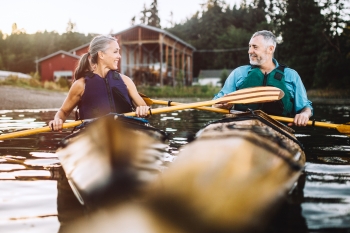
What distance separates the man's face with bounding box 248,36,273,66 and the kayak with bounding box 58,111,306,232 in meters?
1.67

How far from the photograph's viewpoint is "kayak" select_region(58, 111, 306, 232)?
220 centimetres

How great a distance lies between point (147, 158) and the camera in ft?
9.52

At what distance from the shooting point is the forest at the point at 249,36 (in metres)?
25.1

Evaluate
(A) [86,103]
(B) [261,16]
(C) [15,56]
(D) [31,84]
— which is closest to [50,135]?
(A) [86,103]

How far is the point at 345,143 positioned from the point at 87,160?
13.3 ft

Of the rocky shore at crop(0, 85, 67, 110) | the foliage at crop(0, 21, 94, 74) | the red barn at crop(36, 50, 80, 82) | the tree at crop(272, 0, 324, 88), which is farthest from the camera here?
the foliage at crop(0, 21, 94, 74)

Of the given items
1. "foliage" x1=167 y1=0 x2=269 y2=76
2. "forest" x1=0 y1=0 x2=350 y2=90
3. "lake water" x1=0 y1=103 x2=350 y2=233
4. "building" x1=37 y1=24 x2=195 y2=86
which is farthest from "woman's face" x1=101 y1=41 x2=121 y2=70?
"foliage" x1=167 y1=0 x2=269 y2=76

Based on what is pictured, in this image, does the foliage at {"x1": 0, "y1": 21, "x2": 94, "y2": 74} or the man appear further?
the foliage at {"x1": 0, "y1": 21, "x2": 94, "y2": 74}

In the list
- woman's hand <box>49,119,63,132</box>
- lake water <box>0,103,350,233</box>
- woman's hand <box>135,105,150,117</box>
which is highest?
woman's hand <box>135,105,150,117</box>

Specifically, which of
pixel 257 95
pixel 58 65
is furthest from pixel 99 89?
pixel 58 65

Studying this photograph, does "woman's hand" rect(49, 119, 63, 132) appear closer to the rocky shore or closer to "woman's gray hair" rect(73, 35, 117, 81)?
"woman's gray hair" rect(73, 35, 117, 81)

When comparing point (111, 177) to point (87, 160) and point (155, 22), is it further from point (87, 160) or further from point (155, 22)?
point (155, 22)

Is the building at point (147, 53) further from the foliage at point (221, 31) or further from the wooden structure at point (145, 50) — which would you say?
the foliage at point (221, 31)

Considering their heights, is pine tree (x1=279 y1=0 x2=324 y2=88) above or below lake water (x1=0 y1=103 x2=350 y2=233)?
above
